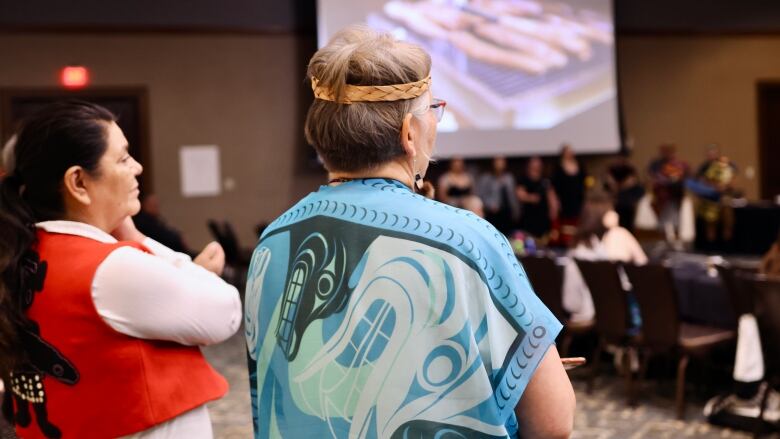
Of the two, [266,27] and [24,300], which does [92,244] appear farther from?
[266,27]

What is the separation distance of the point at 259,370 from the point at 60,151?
1.89ft

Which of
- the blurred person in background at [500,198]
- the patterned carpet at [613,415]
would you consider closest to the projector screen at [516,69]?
the blurred person in background at [500,198]

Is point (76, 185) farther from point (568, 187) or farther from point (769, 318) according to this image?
point (568, 187)

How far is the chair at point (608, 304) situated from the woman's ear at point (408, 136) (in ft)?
14.9

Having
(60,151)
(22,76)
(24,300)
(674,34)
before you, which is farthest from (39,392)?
(674,34)

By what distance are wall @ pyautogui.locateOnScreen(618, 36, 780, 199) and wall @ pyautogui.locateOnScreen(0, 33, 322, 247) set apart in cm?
508

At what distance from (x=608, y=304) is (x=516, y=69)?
828 centimetres

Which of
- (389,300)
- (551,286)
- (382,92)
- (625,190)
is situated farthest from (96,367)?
(625,190)

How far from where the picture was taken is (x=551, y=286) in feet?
20.9

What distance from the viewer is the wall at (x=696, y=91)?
49.8 ft

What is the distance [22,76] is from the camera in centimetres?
1186

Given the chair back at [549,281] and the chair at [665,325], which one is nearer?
the chair at [665,325]

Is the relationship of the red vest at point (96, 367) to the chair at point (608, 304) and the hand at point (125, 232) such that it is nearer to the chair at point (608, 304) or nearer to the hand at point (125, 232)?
the hand at point (125, 232)

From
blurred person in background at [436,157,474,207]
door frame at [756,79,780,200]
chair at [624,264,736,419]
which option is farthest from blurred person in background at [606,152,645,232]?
chair at [624,264,736,419]
